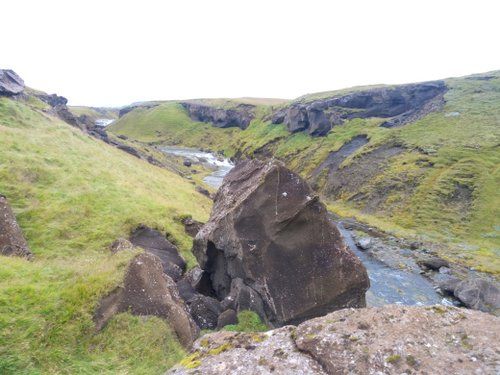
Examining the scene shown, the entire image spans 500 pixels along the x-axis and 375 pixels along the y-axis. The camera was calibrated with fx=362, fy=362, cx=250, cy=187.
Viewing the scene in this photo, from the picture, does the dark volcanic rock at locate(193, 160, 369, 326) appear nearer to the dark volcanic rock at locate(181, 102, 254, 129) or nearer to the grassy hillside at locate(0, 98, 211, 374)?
the grassy hillside at locate(0, 98, 211, 374)

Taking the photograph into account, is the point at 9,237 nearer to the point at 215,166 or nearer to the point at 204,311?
the point at 204,311

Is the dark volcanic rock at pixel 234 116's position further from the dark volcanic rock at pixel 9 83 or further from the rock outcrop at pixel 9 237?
the rock outcrop at pixel 9 237

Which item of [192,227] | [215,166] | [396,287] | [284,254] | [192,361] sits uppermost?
[192,361]

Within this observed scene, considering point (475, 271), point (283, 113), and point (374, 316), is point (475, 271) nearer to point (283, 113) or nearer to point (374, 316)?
point (374, 316)

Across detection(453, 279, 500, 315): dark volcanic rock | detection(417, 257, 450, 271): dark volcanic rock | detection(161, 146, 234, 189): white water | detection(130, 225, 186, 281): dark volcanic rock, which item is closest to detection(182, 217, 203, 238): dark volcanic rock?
detection(130, 225, 186, 281): dark volcanic rock

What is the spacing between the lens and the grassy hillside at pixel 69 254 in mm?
9977

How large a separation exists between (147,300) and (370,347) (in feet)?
26.1

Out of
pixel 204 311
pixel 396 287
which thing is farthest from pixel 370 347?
pixel 396 287

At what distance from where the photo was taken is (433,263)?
42156mm

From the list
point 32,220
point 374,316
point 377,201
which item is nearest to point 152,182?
point 32,220

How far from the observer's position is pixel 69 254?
2097 centimetres

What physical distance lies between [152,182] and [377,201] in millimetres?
43544

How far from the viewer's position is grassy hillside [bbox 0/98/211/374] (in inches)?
393

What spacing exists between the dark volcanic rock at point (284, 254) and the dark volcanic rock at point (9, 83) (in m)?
47.6
